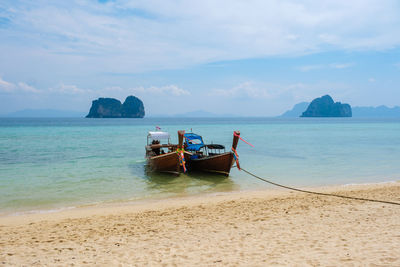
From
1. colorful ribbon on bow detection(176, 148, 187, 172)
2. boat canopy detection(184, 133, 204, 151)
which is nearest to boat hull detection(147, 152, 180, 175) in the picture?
colorful ribbon on bow detection(176, 148, 187, 172)

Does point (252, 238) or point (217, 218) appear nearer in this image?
point (252, 238)

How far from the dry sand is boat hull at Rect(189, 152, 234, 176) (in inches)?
223

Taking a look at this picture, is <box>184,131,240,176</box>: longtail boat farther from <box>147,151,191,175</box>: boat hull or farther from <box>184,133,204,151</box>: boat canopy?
<box>147,151,191,175</box>: boat hull

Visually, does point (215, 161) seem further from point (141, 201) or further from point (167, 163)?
point (141, 201)

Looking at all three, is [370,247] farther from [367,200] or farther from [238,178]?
[238,178]

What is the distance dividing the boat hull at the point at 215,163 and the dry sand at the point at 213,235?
566cm

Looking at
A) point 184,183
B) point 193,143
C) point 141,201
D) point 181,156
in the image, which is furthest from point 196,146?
point 141,201

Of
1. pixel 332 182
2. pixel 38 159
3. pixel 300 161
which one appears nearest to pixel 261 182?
pixel 332 182

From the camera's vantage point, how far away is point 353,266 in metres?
5.22

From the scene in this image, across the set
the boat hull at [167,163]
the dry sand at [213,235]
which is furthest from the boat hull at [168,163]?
the dry sand at [213,235]

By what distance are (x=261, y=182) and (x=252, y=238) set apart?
9.57 metres

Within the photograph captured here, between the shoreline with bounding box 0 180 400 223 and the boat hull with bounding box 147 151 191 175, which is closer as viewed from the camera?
the shoreline with bounding box 0 180 400 223

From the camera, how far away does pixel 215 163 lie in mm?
17234

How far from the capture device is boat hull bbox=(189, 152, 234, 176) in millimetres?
16844
